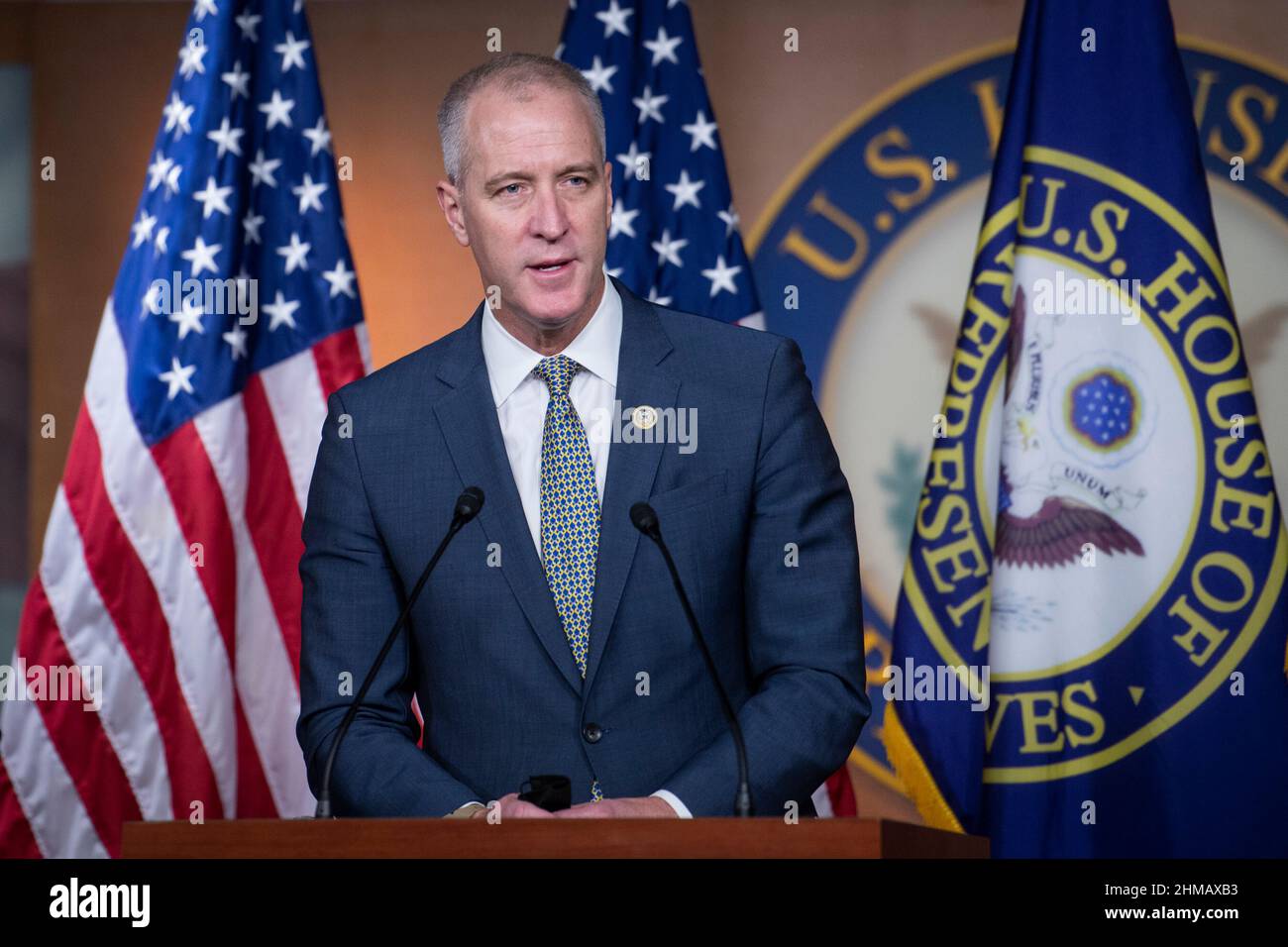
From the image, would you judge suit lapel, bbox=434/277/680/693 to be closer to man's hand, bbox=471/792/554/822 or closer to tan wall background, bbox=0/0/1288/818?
man's hand, bbox=471/792/554/822

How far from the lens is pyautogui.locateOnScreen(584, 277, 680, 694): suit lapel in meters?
2.36

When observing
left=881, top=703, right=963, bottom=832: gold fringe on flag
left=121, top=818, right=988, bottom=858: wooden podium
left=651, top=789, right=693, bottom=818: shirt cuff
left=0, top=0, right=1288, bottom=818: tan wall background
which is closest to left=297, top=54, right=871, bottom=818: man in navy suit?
left=651, top=789, right=693, bottom=818: shirt cuff

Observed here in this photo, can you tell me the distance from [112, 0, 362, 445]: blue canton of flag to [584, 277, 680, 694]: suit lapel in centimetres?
173

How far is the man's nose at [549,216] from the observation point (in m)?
2.48

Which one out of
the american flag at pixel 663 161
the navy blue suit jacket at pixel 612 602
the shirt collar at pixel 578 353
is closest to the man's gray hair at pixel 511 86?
the shirt collar at pixel 578 353

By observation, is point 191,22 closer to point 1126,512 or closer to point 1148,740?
point 1126,512

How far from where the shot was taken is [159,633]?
392cm

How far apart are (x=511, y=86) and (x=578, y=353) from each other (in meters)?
0.44

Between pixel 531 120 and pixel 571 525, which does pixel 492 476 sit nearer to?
pixel 571 525

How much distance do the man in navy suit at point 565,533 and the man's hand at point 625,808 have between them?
0.21 metres

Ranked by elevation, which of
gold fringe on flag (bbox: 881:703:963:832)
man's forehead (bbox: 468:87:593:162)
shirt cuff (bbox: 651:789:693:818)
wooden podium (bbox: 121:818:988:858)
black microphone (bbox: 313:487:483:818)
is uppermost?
man's forehead (bbox: 468:87:593:162)

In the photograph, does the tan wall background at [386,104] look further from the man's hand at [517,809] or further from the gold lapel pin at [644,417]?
the man's hand at [517,809]

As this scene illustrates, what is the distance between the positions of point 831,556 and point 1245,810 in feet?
6.27
